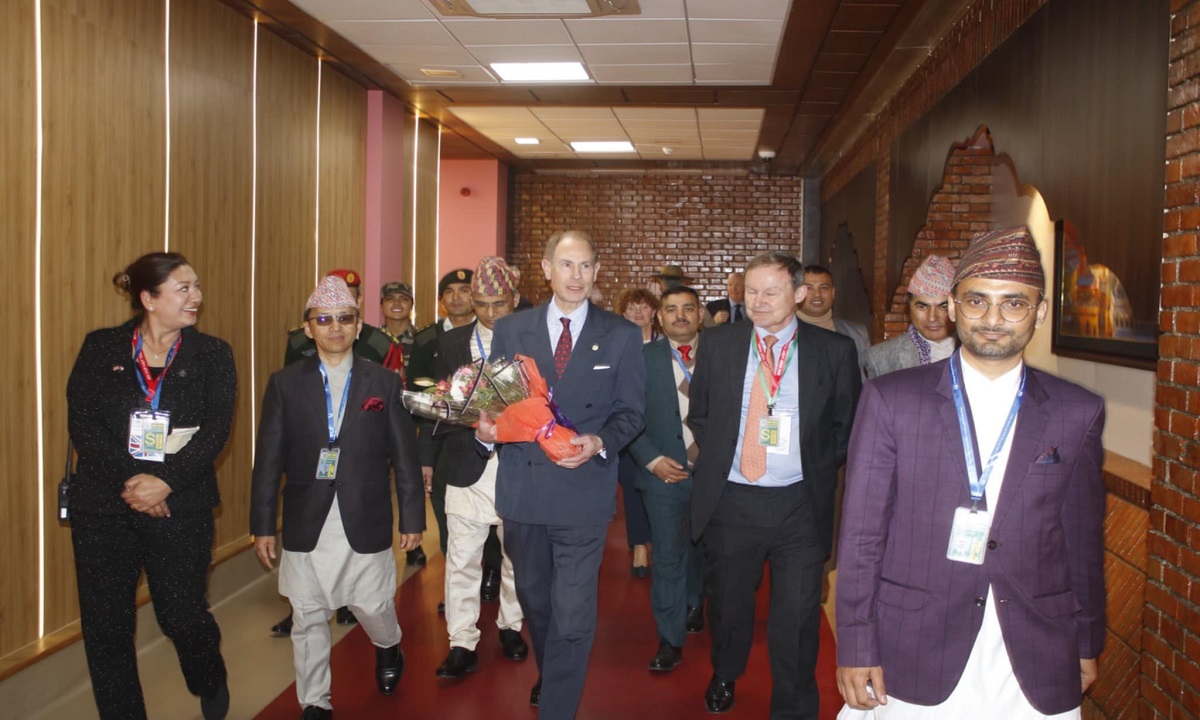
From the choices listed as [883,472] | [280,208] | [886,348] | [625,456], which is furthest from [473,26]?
[883,472]

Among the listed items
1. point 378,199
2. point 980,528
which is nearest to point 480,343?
point 980,528

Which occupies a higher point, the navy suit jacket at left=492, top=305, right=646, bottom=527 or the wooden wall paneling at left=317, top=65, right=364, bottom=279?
the wooden wall paneling at left=317, top=65, right=364, bottom=279

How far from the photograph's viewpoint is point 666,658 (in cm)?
445

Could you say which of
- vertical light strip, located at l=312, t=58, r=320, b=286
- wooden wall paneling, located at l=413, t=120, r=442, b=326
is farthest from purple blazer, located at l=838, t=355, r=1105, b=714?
wooden wall paneling, located at l=413, t=120, r=442, b=326

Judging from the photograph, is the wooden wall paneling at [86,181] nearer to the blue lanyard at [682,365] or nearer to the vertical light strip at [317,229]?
the vertical light strip at [317,229]

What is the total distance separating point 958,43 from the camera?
20.9ft

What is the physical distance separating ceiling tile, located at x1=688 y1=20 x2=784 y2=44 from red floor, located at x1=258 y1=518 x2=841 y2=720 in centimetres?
368

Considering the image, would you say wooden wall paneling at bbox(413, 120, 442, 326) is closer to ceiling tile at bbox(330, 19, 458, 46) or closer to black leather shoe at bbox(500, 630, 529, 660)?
ceiling tile at bbox(330, 19, 458, 46)

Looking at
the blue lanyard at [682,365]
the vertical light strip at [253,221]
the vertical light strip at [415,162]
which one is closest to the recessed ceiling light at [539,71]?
the vertical light strip at [415,162]

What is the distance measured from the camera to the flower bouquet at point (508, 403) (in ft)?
10.1

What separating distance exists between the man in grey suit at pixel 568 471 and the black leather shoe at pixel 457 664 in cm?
95

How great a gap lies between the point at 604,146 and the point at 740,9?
20.6 feet

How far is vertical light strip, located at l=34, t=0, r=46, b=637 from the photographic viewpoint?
4137 mm

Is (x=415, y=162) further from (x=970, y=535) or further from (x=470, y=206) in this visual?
(x=970, y=535)
